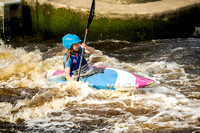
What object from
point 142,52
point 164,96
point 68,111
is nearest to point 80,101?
point 68,111

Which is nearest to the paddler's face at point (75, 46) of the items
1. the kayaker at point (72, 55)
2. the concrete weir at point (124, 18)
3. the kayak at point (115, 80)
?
the kayaker at point (72, 55)

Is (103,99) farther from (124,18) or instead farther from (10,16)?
(10,16)

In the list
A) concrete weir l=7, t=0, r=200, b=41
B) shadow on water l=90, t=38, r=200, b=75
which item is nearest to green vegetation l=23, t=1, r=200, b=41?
concrete weir l=7, t=0, r=200, b=41

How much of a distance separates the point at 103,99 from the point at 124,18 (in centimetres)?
367

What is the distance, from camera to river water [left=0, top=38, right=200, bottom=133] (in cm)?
368

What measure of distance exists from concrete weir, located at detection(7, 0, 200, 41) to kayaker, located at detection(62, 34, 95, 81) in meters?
3.11

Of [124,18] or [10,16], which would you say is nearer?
[124,18]

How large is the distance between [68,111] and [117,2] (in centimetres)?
499

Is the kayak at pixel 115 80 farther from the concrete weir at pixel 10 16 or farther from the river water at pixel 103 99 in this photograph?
the concrete weir at pixel 10 16

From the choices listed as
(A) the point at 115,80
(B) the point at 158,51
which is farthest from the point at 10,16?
(A) the point at 115,80

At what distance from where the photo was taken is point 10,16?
27.3 ft

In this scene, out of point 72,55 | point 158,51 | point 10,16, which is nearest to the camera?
point 72,55

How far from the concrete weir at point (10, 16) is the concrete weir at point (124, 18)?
59 cm

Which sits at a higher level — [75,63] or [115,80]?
[75,63]
